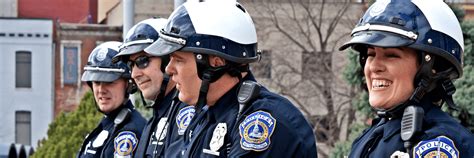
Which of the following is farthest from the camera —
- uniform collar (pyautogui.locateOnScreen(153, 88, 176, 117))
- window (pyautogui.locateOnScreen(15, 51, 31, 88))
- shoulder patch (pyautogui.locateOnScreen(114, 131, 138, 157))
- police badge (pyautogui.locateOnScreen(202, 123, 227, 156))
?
window (pyautogui.locateOnScreen(15, 51, 31, 88))

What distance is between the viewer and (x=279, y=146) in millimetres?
7539

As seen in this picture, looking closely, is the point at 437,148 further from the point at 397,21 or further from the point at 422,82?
the point at 397,21

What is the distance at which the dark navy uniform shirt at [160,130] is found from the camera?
30.6 feet

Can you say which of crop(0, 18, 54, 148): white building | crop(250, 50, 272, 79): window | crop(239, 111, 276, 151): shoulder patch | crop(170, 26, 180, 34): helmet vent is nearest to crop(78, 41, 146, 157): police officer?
crop(170, 26, 180, 34): helmet vent

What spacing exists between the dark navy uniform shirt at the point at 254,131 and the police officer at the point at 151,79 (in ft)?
5.02

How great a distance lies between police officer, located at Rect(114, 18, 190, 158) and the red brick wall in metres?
40.8

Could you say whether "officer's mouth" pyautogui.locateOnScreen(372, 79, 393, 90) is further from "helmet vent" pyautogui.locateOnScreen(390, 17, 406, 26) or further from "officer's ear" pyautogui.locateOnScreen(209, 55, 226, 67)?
"officer's ear" pyautogui.locateOnScreen(209, 55, 226, 67)

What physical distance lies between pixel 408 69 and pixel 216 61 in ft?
5.76

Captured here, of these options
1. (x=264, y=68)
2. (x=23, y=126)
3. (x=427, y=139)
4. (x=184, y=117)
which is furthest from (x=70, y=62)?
(x=427, y=139)

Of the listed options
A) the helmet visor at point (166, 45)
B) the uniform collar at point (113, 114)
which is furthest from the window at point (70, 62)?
the helmet visor at point (166, 45)

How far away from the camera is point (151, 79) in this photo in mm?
10008

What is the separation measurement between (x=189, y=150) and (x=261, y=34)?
→ 31050 mm

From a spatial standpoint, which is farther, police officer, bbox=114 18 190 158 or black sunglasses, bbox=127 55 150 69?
black sunglasses, bbox=127 55 150 69

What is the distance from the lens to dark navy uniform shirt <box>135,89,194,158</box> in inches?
367
